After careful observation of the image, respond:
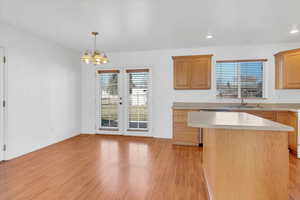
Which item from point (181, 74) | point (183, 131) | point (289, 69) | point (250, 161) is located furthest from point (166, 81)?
point (250, 161)

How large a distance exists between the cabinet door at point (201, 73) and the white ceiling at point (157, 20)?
51 centimetres

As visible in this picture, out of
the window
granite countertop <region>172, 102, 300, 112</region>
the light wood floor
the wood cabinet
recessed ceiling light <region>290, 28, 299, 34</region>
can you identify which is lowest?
the light wood floor

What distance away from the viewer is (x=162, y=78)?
4.84 metres

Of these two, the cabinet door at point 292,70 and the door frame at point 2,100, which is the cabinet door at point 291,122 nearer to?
the cabinet door at point 292,70

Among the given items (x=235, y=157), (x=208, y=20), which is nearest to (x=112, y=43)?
(x=208, y=20)

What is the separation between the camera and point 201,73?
440 cm

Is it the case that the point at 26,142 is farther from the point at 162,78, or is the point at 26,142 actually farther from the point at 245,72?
the point at 245,72

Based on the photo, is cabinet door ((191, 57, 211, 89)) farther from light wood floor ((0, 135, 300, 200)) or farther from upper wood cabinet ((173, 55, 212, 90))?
light wood floor ((0, 135, 300, 200))

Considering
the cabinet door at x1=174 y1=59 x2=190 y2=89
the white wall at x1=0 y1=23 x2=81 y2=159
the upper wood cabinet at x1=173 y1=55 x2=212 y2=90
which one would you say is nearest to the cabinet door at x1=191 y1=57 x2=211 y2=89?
the upper wood cabinet at x1=173 y1=55 x2=212 y2=90

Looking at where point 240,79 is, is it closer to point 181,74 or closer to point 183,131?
point 181,74

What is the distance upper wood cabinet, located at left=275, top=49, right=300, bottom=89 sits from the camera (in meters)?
3.81

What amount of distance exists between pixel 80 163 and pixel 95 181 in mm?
809

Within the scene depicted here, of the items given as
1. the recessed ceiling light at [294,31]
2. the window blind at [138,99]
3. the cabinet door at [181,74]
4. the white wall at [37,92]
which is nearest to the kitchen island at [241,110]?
the cabinet door at [181,74]

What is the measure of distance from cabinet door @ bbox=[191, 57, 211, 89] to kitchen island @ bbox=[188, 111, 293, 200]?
9.74 ft
